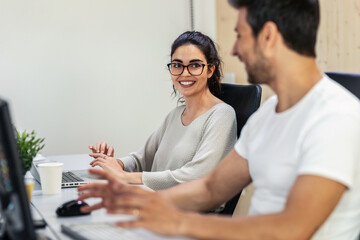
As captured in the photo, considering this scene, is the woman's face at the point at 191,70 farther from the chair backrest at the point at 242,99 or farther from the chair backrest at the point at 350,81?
the chair backrest at the point at 350,81

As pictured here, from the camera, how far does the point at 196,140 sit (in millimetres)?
2410

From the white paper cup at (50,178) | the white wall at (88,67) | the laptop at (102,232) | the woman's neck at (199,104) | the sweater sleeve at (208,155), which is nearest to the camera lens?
the laptop at (102,232)

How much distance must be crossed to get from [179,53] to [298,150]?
128cm

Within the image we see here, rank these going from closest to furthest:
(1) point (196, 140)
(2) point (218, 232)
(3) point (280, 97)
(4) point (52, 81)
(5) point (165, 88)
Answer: (2) point (218, 232) → (3) point (280, 97) → (1) point (196, 140) → (4) point (52, 81) → (5) point (165, 88)

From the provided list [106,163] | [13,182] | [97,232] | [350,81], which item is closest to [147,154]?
[106,163]

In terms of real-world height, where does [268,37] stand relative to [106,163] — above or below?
above

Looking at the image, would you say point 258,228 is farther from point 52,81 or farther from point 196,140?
point 52,81

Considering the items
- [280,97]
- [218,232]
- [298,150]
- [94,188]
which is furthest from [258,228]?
[94,188]

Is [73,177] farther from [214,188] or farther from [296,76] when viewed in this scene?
[296,76]

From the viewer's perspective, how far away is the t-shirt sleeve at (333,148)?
1.21 meters

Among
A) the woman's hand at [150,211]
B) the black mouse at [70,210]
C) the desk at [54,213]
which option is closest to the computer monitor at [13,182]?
the woman's hand at [150,211]

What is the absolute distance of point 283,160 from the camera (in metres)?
1.37

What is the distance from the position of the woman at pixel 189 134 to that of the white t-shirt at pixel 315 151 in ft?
2.37

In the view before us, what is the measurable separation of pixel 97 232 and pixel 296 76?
0.62 meters
